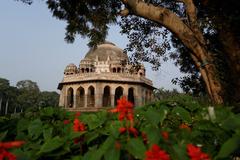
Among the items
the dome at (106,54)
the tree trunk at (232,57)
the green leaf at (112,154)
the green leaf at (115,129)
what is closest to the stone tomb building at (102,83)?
the dome at (106,54)

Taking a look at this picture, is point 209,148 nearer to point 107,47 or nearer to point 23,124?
point 23,124

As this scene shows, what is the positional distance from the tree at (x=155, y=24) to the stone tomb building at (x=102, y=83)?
41386 mm

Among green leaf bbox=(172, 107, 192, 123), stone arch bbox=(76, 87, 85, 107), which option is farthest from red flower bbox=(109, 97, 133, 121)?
stone arch bbox=(76, 87, 85, 107)

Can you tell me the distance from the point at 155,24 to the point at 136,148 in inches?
539

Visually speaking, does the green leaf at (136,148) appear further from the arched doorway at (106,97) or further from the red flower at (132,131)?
the arched doorway at (106,97)

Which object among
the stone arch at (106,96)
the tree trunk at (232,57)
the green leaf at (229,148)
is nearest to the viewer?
the green leaf at (229,148)

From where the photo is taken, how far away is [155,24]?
15.0 metres

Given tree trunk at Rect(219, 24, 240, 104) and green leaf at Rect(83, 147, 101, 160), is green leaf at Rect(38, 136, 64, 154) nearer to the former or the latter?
green leaf at Rect(83, 147, 101, 160)

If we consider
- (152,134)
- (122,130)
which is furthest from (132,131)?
(152,134)

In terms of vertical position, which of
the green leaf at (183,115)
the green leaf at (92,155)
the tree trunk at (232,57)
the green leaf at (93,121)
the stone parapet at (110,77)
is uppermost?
the stone parapet at (110,77)

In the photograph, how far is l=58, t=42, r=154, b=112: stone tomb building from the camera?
58219mm

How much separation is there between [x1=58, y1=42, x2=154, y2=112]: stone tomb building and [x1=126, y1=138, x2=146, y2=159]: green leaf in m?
54.7

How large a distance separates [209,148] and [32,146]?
3.06ft

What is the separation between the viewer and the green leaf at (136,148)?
1605 mm
